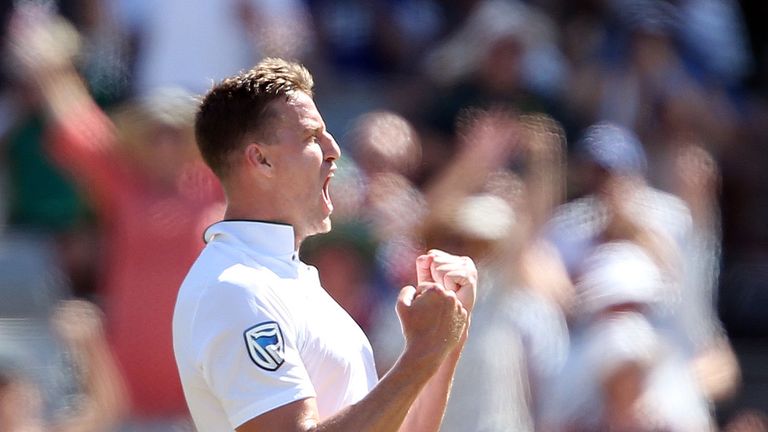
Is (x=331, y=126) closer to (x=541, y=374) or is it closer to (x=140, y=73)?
(x=140, y=73)

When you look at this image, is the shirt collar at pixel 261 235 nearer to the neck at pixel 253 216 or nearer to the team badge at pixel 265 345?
the neck at pixel 253 216

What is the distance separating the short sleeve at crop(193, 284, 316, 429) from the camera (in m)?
2.57

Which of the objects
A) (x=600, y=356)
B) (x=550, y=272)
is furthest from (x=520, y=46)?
(x=600, y=356)

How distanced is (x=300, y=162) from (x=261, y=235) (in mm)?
165

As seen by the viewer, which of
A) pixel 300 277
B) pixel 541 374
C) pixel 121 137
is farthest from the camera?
pixel 541 374

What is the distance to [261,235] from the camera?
9.25 ft

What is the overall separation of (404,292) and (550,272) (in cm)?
331

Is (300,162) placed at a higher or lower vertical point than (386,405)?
higher

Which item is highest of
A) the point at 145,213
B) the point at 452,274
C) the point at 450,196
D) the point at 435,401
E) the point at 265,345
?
the point at 265,345

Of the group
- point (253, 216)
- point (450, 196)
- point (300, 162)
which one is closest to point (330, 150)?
point (300, 162)

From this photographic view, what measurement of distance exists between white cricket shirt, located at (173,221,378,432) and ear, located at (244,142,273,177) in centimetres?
11

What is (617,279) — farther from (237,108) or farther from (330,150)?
(237,108)

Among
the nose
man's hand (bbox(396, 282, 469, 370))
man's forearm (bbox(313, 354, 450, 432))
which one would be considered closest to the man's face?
the nose

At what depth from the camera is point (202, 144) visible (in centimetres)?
291
